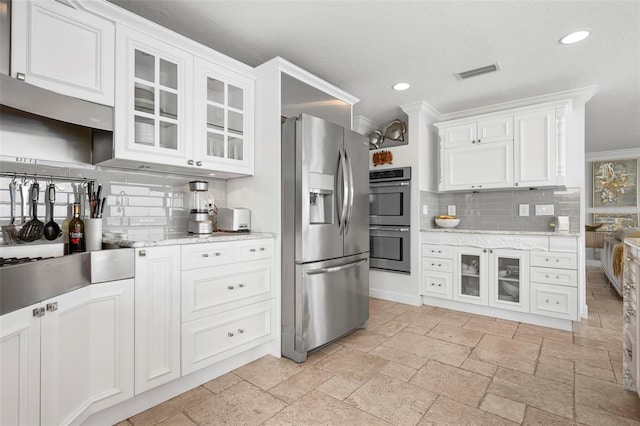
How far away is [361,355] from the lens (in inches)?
99.7

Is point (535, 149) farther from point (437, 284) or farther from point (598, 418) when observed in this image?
point (598, 418)

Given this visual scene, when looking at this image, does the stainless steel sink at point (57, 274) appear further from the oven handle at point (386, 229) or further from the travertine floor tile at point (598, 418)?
the oven handle at point (386, 229)

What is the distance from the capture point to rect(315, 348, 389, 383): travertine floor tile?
7.25ft

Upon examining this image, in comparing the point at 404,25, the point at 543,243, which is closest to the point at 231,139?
the point at 404,25

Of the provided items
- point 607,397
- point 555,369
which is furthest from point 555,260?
point 607,397

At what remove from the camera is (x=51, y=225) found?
188 centimetres

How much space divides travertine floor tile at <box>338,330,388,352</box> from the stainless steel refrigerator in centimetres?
11

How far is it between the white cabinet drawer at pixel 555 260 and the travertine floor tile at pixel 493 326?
0.67 metres

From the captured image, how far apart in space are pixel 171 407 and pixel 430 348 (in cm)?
195

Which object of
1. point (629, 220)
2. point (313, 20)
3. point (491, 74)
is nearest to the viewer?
point (313, 20)

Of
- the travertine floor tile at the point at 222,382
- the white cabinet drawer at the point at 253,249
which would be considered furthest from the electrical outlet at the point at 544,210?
the travertine floor tile at the point at 222,382

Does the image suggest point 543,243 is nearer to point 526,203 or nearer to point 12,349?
point 526,203

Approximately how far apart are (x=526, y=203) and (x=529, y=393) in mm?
2528

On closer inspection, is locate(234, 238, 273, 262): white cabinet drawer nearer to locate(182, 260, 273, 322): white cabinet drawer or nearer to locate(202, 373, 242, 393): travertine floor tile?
locate(182, 260, 273, 322): white cabinet drawer
